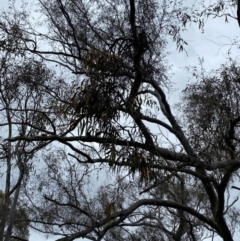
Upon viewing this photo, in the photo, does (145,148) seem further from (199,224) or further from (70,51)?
(199,224)

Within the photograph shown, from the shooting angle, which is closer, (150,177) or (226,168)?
(150,177)

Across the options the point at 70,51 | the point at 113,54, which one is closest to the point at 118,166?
the point at 113,54

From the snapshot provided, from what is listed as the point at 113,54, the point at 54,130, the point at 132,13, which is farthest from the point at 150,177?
the point at 132,13

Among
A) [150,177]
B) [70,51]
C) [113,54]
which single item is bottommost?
[150,177]

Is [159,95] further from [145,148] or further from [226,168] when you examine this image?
[145,148]

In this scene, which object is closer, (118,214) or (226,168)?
(118,214)

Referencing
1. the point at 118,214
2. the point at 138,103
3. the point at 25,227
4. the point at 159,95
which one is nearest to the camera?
the point at 138,103

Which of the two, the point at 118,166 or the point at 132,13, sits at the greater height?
the point at 132,13

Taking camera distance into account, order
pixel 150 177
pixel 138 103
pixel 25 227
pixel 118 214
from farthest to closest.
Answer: pixel 25 227 → pixel 118 214 → pixel 138 103 → pixel 150 177

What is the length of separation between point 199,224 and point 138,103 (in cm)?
699

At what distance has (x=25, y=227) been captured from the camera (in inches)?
402

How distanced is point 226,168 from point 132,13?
7.38 ft

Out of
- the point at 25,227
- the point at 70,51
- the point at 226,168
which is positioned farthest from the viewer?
the point at 25,227

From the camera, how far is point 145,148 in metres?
4.30
